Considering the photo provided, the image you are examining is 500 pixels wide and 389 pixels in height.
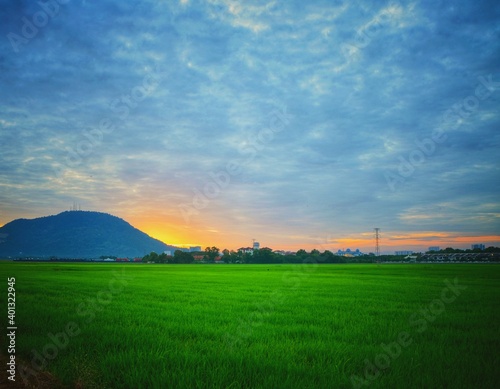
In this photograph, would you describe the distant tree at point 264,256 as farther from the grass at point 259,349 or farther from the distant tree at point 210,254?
the grass at point 259,349

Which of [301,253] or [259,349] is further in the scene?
[301,253]

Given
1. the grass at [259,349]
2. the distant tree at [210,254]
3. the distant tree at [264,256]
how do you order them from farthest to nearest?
the distant tree at [210,254] < the distant tree at [264,256] < the grass at [259,349]

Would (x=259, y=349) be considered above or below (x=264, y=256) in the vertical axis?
above

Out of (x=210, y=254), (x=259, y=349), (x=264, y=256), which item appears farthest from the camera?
(x=210, y=254)

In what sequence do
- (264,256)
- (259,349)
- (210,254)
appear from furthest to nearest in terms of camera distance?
(210,254)
(264,256)
(259,349)

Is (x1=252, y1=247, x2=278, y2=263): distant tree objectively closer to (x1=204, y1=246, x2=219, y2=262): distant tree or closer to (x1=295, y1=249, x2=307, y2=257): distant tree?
(x1=295, y1=249, x2=307, y2=257): distant tree

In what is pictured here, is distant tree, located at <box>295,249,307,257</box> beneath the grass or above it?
beneath

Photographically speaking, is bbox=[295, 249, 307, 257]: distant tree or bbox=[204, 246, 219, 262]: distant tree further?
bbox=[204, 246, 219, 262]: distant tree

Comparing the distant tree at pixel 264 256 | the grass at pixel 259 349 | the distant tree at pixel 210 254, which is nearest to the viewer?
the grass at pixel 259 349

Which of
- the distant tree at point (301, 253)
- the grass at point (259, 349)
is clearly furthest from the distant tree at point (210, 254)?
the grass at point (259, 349)

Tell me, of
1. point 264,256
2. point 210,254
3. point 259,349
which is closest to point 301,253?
point 264,256

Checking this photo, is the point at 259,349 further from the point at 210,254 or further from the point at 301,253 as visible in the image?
the point at 210,254

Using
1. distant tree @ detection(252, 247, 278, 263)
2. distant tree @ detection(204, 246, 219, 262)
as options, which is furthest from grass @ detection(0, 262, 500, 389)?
distant tree @ detection(204, 246, 219, 262)

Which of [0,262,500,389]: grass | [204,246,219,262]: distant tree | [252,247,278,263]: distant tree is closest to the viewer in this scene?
[0,262,500,389]: grass
